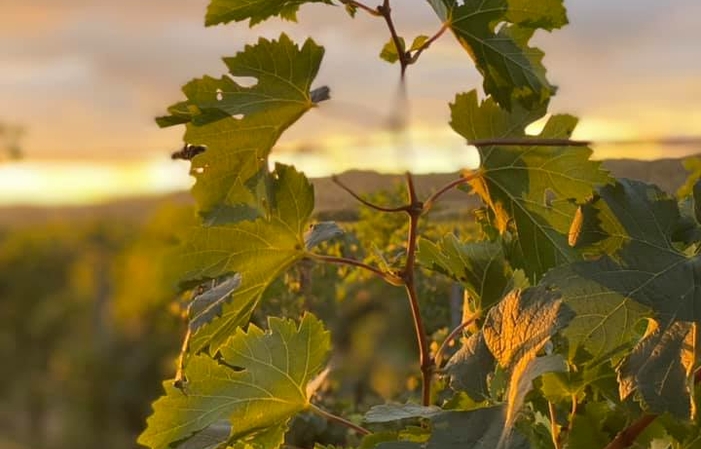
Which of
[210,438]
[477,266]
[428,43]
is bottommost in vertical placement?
[210,438]

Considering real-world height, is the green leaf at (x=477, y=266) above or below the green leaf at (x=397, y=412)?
A: above

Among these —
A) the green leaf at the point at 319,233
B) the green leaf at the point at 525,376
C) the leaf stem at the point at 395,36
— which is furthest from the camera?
the green leaf at the point at 319,233

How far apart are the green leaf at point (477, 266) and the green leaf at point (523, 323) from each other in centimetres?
11

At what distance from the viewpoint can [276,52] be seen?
72cm

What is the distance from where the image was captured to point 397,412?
64 centimetres

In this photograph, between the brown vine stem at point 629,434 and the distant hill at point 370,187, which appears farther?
the distant hill at point 370,187

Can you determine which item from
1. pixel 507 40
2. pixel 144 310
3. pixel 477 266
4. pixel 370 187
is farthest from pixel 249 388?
pixel 144 310

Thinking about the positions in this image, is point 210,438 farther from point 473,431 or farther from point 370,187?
point 370,187

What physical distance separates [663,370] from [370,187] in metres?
0.86

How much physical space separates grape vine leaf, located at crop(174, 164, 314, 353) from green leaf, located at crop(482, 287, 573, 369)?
170 mm

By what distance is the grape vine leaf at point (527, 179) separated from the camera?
28.6 inches

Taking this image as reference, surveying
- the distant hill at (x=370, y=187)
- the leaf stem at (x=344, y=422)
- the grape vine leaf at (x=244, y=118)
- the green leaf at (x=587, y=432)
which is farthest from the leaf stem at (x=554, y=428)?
the distant hill at (x=370, y=187)

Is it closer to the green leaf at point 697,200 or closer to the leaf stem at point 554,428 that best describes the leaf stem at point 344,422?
the leaf stem at point 554,428

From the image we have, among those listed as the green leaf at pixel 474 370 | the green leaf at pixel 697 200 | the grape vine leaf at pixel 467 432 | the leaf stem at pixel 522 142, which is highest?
the leaf stem at pixel 522 142
